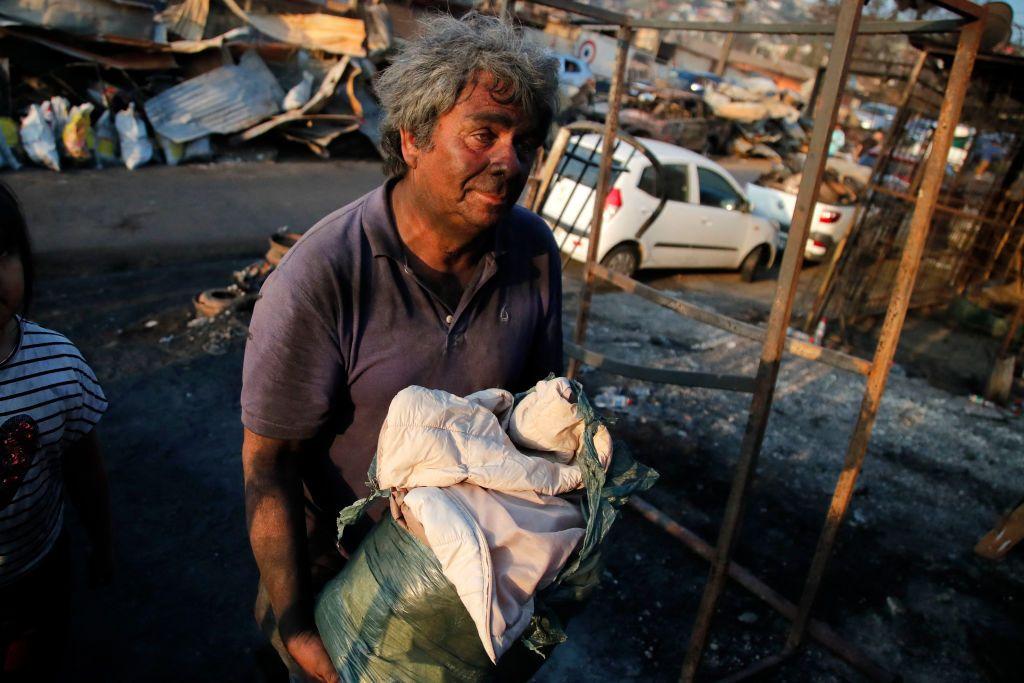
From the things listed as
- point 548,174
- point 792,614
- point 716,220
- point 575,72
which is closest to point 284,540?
point 792,614

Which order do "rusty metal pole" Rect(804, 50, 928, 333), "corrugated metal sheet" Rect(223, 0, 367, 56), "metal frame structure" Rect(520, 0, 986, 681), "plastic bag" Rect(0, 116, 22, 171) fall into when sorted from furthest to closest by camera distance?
1. "corrugated metal sheet" Rect(223, 0, 367, 56)
2. "plastic bag" Rect(0, 116, 22, 171)
3. "rusty metal pole" Rect(804, 50, 928, 333)
4. "metal frame structure" Rect(520, 0, 986, 681)

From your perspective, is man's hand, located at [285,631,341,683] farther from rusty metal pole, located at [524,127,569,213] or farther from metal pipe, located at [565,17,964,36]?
rusty metal pole, located at [524,127,569,213]

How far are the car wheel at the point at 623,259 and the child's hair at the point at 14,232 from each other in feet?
22.4

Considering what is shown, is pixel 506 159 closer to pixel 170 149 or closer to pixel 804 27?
pixel 804 27

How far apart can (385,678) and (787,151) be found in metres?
23.5

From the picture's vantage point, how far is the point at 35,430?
1567mm

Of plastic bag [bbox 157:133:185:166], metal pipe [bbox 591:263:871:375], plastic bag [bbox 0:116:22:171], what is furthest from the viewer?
plastic bag [bbox 157:133:185:166]

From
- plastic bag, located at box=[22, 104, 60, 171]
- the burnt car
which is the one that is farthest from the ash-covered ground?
the burnt car

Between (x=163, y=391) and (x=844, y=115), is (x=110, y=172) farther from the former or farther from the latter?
(x=844, y=115)

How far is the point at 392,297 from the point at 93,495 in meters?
1.16

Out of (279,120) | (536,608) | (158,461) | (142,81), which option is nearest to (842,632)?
(536,608)

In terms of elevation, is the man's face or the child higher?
the man's face

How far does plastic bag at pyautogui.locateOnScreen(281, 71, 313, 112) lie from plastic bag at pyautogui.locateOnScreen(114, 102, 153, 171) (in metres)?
2.42

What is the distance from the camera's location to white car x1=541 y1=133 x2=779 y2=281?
25.9 feet
